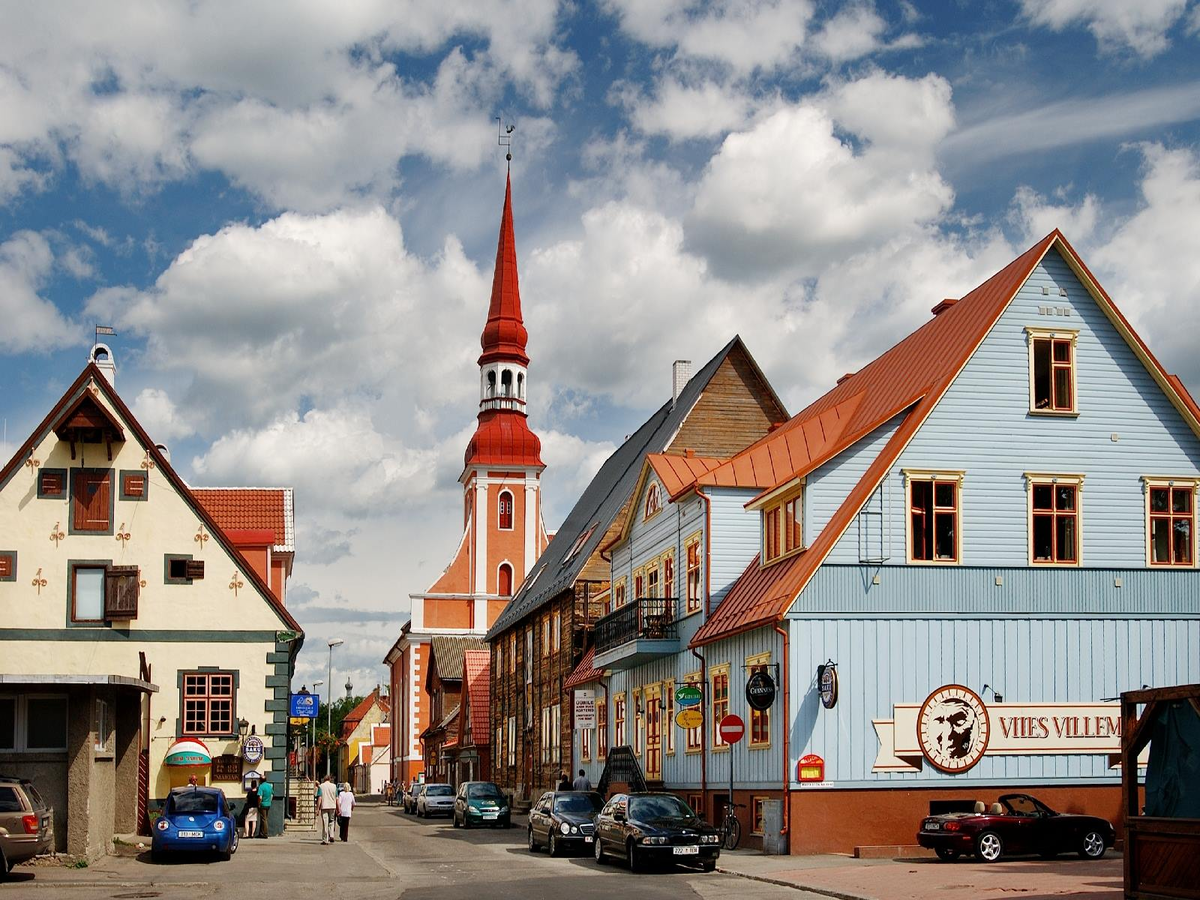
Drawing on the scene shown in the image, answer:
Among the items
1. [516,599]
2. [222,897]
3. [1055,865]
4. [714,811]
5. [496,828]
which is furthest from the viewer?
[516,599]

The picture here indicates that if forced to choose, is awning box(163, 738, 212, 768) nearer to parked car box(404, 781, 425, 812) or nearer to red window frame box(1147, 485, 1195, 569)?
red window frame box(1147, 485, 1195, 569)

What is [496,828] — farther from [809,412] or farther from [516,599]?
[516,599]

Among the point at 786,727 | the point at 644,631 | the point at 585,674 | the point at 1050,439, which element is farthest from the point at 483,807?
the point at 1050,439

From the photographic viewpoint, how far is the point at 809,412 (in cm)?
4203

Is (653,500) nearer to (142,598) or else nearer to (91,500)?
(142,598)

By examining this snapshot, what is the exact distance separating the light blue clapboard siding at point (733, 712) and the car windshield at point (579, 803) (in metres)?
2.74

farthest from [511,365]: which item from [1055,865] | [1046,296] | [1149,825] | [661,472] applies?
[1149,825]

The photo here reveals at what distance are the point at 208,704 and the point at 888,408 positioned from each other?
19614 mm

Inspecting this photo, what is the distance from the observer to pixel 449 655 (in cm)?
8912

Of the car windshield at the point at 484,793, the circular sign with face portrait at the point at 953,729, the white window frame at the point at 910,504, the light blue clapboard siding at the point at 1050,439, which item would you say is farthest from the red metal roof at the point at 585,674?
the light blue clapboard siding at the point at 1050,439

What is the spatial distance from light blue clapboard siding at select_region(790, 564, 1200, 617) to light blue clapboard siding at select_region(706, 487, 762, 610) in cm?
518

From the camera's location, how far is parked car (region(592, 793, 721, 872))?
87.1 feet

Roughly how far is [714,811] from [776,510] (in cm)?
697

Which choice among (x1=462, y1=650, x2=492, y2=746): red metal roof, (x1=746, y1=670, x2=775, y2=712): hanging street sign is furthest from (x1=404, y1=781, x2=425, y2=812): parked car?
(x1=746, y1=670, x2=775, y2=712): hanging street sign
